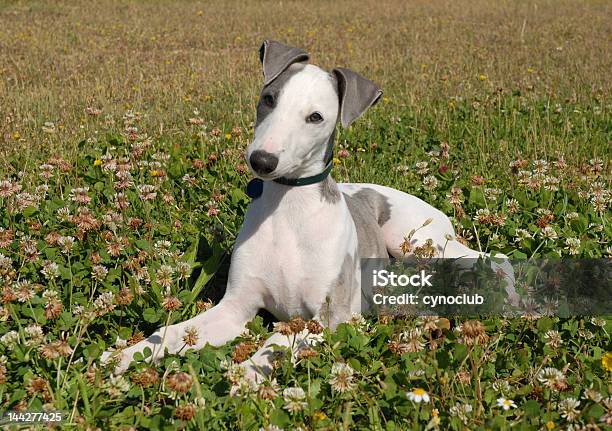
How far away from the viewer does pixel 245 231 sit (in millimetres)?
4238

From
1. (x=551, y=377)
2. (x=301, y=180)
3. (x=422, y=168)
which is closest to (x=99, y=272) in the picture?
(x=301, y=180)

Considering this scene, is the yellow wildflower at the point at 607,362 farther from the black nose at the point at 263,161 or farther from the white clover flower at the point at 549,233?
the black nose at the point at 263,161

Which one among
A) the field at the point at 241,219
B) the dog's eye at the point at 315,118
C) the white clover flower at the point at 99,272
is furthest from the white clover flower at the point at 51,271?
the dog's eye at the point at 315,118

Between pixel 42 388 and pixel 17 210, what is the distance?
2.32 m

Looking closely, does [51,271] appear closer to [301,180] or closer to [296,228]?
A: [296,228]

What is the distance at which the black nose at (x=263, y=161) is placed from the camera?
11.6 ft

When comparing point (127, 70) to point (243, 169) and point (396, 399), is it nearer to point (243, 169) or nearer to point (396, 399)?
point (243, 169)

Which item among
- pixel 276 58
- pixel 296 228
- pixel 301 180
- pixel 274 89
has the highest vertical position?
pixel 276 58

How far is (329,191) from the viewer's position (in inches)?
164

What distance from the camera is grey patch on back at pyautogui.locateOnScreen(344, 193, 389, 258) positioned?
4684 millimetres

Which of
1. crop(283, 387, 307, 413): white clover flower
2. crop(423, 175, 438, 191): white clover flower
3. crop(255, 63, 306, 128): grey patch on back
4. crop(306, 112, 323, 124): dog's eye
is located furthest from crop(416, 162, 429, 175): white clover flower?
crop(283, 387, 307, 413): white clover flower

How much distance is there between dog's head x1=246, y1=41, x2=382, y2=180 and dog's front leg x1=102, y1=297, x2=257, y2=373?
0.94m

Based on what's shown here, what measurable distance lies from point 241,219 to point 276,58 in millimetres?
1848

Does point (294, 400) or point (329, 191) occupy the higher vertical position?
point (329, 191)
